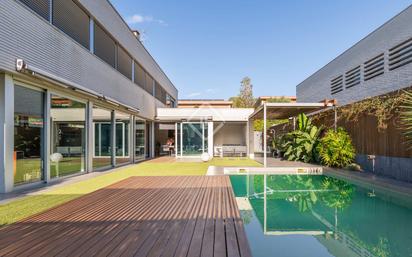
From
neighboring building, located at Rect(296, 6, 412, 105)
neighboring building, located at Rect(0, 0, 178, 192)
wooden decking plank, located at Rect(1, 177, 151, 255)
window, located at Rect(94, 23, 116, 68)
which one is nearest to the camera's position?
wooden decking plank, located at Rect(1, 177, 151, 255)

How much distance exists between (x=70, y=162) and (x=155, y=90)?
1268 cm

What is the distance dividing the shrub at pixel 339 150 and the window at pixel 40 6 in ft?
36.6

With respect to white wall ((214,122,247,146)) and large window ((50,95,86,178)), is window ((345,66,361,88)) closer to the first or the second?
white wall ((214,122,247,146))

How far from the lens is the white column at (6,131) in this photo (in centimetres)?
689

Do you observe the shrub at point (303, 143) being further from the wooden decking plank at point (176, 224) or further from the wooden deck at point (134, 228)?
the wooden deck at point (134, 228)

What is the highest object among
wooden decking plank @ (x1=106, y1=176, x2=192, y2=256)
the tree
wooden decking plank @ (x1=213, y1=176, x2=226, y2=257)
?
the tree

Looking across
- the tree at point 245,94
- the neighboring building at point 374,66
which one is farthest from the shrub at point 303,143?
the tree at point 245,94

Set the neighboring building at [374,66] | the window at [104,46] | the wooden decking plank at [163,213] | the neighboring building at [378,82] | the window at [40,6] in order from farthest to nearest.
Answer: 1. the neighboring building at [374,66]
2. the window at [104,46]
3. the neighboring building at [378,82]
4. the window at [40,6]
5. the wooden decking plank at [163,213]

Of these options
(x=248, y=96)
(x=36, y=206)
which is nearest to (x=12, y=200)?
(x=36, y=206)

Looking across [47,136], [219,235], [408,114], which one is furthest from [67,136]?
[408,114]

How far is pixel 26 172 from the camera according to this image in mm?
7867

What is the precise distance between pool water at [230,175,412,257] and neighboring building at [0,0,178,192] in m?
5.85

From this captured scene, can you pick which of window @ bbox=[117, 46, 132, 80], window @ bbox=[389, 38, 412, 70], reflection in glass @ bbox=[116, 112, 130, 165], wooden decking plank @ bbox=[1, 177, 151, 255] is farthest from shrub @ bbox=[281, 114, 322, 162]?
wooden decking plank @ bbox=[1, 177, 151, 255]

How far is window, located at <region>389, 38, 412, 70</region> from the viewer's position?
12033 millimetres
